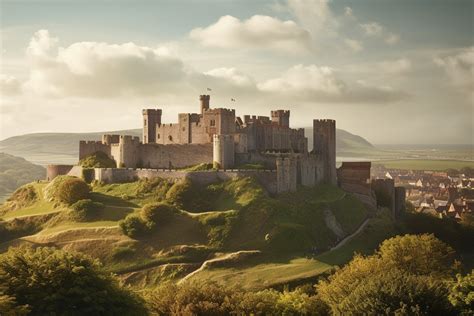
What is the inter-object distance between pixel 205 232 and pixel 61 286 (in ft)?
104

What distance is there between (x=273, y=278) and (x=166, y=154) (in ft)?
107

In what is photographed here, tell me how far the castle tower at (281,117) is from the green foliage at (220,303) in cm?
5216

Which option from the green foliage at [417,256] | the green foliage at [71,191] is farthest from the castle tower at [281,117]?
the green foliage at [417,256]

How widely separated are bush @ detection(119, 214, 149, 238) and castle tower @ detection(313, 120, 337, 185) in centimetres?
3175

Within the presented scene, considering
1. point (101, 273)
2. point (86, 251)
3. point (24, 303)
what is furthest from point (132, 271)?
point (24, 303)

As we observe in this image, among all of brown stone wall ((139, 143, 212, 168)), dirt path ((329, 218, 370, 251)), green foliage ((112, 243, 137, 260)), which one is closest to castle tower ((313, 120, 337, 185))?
dirt path ((329, 218, 370, 251))

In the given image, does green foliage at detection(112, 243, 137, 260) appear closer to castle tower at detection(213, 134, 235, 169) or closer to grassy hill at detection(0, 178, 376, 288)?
grassy hill at detection(0, 178, 376, 288)

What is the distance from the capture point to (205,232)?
69.0 metres

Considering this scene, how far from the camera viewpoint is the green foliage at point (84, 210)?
240 feet

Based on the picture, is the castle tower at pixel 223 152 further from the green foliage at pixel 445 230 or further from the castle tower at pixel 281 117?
the green foliage at pixel 445 230

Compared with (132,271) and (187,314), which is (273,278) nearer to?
(132,271)

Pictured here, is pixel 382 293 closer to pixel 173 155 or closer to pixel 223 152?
pixel 223 152

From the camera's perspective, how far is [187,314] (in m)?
39.6

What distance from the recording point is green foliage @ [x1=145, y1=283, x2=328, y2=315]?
134 feet
